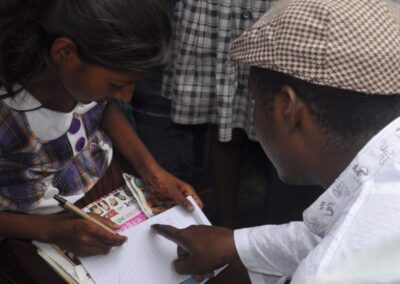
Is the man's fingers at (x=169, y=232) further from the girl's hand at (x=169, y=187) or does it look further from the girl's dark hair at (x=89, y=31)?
the girl's dark hair at (x=89, y=31)

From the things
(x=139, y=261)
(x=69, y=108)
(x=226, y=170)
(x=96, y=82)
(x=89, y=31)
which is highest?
(x=89, y=31)

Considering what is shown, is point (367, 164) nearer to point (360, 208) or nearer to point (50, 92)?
point (360, 208)

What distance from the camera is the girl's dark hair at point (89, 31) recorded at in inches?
38.8

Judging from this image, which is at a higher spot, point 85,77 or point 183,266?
point 85,77

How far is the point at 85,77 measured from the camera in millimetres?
1084

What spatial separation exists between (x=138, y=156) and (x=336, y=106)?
71 centimetres

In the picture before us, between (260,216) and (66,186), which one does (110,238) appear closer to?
(66,186)

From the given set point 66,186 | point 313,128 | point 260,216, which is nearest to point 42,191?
point 66,186

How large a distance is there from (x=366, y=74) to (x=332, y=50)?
71 mm

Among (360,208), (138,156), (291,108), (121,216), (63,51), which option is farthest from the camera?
(138,156)

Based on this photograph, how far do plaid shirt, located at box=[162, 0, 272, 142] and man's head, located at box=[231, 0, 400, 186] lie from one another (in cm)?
55

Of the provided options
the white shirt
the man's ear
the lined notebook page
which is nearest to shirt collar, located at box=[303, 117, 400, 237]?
the white shirt

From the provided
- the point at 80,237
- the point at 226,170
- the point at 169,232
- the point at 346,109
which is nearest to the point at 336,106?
the point at 346,109

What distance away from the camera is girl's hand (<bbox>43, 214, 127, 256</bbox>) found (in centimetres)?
117
